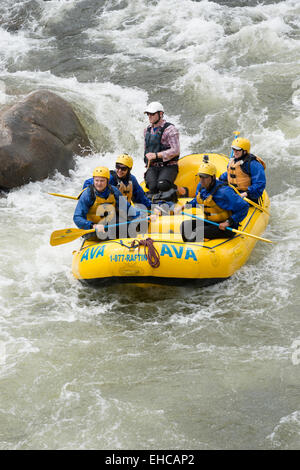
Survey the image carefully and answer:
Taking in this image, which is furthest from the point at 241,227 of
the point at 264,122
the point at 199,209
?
the point at 264,122

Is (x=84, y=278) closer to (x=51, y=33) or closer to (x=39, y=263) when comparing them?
(x=39, y=263)

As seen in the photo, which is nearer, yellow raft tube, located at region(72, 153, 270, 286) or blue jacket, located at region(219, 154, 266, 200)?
yellow raft tube, located at region(72, 153, 270, 286)

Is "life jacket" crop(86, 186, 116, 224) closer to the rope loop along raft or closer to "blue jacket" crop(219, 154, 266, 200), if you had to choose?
the rope loop along raft

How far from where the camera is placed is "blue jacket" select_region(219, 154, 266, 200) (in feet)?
22.1

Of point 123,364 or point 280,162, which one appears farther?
point 280,162

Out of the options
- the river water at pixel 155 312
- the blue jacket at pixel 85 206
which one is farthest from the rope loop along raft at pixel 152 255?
the blue jacket at pixel 85 206

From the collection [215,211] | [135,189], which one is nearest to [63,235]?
[135,189]

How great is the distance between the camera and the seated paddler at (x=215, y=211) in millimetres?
6098

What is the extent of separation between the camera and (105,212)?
244 inches

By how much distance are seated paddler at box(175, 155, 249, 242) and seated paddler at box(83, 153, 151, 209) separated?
74cm

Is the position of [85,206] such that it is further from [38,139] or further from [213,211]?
[38,139]

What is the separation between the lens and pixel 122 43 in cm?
1297

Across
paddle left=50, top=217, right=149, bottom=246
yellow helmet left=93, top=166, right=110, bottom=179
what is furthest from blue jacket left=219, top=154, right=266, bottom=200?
yellow helmet left=93, top=166, right=110, bottom=179
